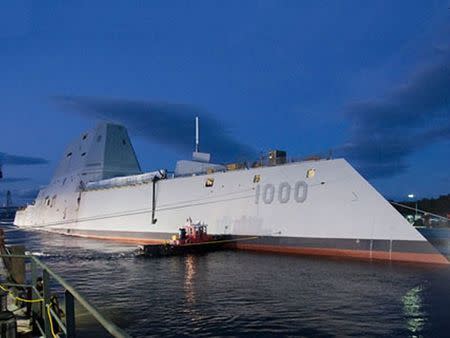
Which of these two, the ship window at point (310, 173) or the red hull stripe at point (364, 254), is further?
the ship window at point (310, 173)

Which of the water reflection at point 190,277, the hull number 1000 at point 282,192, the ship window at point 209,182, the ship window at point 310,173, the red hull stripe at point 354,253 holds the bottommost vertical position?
the water reflection at point 190,277

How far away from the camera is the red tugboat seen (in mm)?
28141

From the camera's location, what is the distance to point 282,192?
28.1m

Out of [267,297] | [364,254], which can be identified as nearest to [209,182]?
[364,254]

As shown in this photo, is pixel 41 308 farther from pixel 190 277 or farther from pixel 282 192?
pixel 282 192

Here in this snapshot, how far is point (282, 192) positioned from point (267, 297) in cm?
1373

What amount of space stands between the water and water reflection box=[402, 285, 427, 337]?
1.1 inches

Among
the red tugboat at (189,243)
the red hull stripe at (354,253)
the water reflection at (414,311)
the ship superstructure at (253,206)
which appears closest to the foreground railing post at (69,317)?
the water reflection at (414,311)

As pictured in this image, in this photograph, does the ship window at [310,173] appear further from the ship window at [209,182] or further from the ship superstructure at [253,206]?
the ship window at [209,182]

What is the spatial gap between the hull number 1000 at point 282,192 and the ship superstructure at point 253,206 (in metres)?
0.06

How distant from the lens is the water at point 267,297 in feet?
37.4

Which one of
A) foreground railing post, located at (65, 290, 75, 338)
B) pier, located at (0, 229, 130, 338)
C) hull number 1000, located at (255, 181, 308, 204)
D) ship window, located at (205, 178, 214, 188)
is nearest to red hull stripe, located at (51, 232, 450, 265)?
hull number 1000, located at (255, 181, 308, 204)

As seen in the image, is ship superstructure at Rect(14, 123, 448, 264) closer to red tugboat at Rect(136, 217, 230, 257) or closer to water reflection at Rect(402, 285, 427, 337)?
red tugboat at Rect(136, 217, 230, 257)

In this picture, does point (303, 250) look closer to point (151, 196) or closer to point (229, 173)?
point (229, 173)
